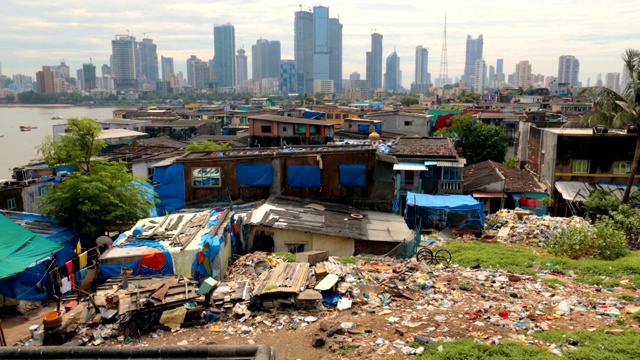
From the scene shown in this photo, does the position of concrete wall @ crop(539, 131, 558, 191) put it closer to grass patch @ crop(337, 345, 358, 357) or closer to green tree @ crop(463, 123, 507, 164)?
green tree @ crop(463, 123, 507, 164)

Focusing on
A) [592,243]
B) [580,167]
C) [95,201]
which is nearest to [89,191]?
[95,201]

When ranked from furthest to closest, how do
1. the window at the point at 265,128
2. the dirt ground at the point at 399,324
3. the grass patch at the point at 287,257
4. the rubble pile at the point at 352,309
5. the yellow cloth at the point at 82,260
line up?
the window at the point at 265,128 < the grass patch at the point at 287,257 < the yellow cloth at the point at 82,260 < the rubble pile at the point at 352,309 < the dirt ground at the point at 399,324

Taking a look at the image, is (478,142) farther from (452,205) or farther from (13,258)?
(13,258)

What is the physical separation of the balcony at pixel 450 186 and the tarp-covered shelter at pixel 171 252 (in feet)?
44.1

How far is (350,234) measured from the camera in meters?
13.8

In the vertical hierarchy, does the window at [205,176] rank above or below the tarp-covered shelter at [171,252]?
above

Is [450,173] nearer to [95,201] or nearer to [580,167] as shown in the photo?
[580,167]

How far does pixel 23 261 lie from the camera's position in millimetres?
10781

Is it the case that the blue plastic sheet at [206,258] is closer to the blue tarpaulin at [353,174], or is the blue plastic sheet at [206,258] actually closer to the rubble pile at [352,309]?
the rubble pile at [352,309]

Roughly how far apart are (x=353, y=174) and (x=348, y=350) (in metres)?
9.86

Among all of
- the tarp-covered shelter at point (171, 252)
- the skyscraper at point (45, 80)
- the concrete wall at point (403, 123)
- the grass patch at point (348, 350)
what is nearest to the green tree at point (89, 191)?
the tarp-covered shelter at point (171, 252)

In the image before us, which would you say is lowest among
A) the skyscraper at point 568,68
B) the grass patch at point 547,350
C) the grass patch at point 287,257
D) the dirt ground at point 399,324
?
the grass patch at point 287,257

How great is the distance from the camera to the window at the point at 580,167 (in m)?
22.4

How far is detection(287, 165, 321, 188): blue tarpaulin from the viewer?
16.5 meters
